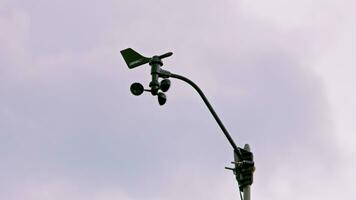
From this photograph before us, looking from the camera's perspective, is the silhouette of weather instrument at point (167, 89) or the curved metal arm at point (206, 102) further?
the curved metal arm at point (206, 102)

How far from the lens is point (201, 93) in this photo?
825cm

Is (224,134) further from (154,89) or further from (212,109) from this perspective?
(154,89)

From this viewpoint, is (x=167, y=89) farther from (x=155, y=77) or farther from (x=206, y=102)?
(x=206, y=102)

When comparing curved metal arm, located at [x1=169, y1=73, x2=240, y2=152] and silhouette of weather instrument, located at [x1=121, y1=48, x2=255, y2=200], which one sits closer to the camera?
silhouette of weather instrument, located at [x1=121, y1=48, x2=255, y2=200]

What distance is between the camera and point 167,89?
26.3ft

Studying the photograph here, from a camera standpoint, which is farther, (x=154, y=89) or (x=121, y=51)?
(x=121, y=51)

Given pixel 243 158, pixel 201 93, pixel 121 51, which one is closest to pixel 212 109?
pixel 201 93

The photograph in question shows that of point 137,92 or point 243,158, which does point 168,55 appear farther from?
point 243,158

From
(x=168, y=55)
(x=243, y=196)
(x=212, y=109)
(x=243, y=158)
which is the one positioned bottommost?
(x=243, y=196)

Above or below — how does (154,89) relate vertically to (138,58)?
below

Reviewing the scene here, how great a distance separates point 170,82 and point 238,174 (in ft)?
5.67

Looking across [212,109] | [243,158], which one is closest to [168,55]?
[212,109]

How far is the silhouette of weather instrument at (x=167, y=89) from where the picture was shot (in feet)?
26.2

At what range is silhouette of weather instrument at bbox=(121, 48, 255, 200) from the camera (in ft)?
26.2
